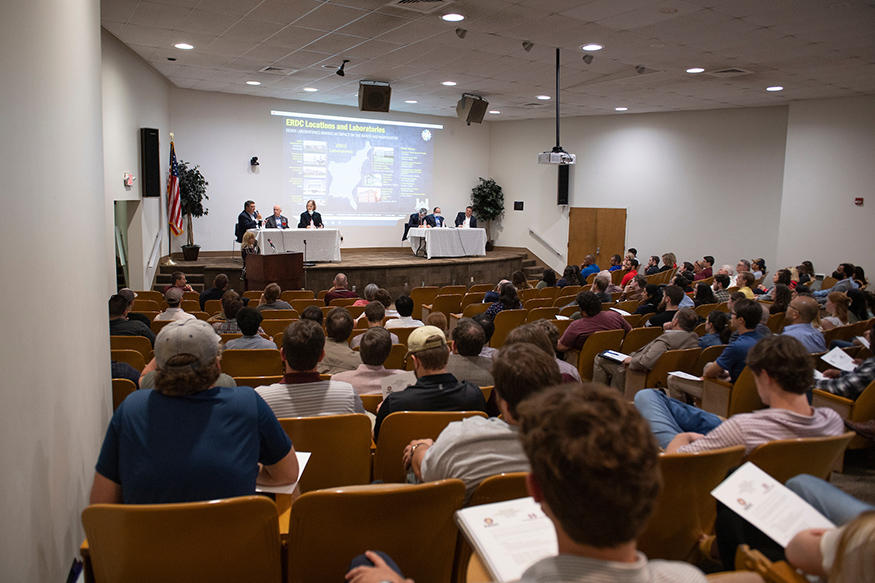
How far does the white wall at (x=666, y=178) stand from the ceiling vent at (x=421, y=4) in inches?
358

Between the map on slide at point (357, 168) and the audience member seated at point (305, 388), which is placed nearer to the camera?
the audience member seated at point (305, 388)

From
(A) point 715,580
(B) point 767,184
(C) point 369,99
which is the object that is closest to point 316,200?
(C) point 369,99

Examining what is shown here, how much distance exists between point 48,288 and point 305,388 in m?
1.15

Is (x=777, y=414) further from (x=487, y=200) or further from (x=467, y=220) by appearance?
(x=487, y=200)

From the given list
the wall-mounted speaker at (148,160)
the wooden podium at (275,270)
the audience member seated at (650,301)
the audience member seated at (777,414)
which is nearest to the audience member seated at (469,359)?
the audience member seated at (777,414)

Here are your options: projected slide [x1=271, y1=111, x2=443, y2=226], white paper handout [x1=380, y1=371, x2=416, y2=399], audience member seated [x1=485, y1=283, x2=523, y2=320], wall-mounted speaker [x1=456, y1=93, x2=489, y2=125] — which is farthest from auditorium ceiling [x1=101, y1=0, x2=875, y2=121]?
white paper handout [x1=380, y1=371, x2=416, y2=399]

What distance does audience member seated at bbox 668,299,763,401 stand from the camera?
4297 millimetres

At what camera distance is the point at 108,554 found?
5.46ft

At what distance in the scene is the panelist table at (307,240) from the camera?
37.9ft

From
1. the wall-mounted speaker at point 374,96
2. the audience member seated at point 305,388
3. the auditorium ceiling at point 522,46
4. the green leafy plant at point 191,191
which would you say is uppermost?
the auditorium ceiling at point 522,46

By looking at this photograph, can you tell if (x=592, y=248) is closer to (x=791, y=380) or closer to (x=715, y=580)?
(x=791, y=380)

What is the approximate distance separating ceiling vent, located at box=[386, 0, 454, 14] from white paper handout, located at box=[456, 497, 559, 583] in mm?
5852

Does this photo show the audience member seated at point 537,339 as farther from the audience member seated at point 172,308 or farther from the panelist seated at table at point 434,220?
the panelist seated at table at point 434,220

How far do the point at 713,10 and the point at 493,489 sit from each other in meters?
6.21
